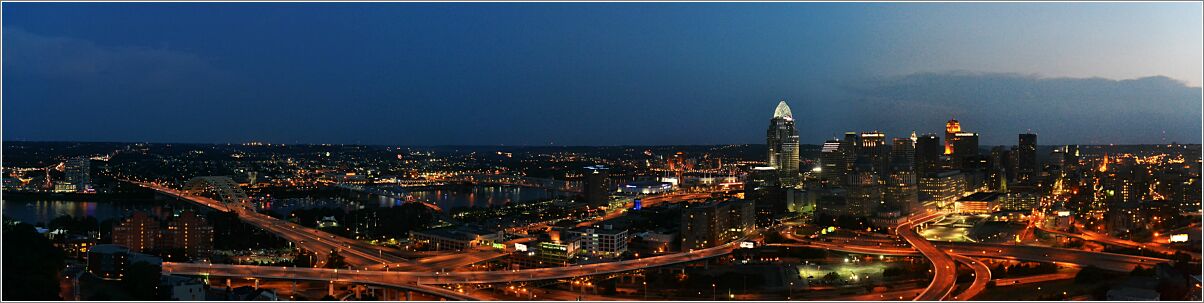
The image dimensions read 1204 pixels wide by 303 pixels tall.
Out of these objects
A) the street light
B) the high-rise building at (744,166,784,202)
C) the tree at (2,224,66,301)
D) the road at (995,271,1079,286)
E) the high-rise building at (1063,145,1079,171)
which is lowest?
the street light

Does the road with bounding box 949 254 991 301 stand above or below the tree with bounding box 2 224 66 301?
below

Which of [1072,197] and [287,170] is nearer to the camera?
[1072,197]

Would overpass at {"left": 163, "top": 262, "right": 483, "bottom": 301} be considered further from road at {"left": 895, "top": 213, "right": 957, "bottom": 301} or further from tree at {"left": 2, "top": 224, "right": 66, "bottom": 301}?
road at {"left": 895, "top": 213, "right": 957, "bottom": 301}

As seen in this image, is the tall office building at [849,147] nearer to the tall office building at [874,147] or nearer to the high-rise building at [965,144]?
the tall office building at [874,147]

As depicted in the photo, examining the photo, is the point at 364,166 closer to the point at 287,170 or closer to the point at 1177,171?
the point at 287,170

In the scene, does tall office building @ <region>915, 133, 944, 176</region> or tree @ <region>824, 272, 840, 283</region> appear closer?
tree @ <region>824, 272, 840, 283</region>

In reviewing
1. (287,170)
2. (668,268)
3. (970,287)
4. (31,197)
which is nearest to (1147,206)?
(970,287)

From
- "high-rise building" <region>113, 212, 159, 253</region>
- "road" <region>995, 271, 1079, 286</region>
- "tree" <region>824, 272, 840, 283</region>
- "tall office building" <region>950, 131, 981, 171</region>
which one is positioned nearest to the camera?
"road" <region>995, 271, 1079, 286</region>

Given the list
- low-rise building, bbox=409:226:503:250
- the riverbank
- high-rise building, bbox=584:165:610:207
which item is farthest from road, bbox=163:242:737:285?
the riverbank

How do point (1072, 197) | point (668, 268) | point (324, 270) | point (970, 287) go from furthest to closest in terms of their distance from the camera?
point (1072, 197), point (668, 268), point (324, 270), point (970, 287)
